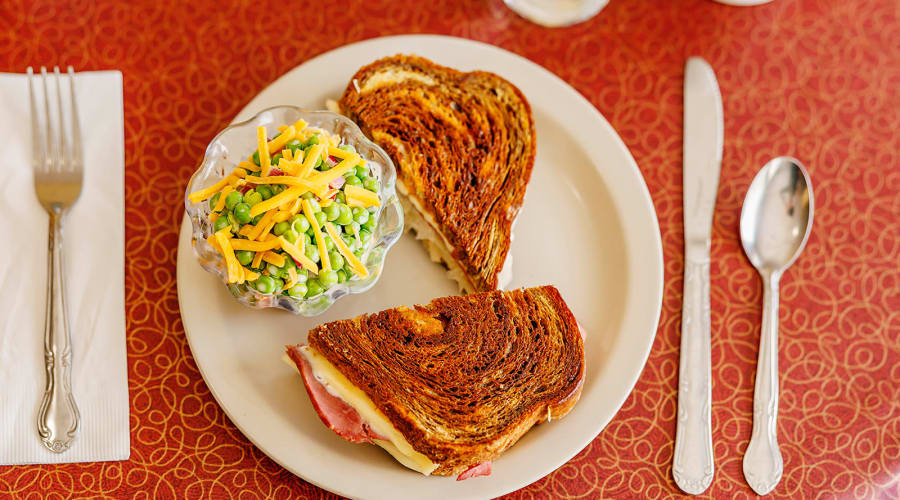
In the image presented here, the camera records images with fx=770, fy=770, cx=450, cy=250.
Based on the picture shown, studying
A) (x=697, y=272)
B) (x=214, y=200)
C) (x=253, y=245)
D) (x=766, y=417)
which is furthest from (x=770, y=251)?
(x=214, y=200)

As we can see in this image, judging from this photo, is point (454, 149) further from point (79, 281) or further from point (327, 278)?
point (79, 281)

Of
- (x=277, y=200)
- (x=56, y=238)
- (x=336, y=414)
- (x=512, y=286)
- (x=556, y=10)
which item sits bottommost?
(x=336, y=414)

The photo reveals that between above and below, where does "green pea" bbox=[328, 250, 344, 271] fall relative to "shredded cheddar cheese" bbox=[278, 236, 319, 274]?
below

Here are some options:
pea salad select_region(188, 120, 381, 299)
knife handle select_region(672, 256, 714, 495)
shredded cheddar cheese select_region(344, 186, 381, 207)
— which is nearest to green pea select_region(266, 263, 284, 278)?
pea salad select_region(188, 120, 381, 299)

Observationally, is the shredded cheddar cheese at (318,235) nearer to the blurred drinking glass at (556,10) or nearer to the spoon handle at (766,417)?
the blurred drinking glass at (556,10)

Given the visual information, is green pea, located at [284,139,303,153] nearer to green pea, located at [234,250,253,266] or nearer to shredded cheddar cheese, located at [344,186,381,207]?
shredded cheddar cheese, located at [344,186,381,207]

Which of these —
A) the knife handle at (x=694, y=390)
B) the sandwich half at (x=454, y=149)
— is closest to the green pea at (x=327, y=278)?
the sandwich half at (x=454, y=149)
